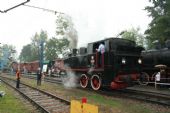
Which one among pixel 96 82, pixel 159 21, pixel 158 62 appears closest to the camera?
pixel 96 82

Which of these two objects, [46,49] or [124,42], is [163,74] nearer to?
[124,42]

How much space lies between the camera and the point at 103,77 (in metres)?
17.9

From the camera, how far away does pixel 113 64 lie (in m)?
17.2

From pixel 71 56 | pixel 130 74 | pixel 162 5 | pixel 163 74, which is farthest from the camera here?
pixel 162 5

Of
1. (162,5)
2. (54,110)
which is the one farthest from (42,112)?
(162,5)

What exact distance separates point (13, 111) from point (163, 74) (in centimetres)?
1193

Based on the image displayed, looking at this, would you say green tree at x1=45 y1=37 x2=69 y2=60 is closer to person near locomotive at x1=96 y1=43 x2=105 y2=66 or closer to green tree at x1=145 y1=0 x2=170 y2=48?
green tree at x1=145 y1=0 x2=170 y2=48

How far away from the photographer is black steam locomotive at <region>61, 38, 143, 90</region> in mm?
17344

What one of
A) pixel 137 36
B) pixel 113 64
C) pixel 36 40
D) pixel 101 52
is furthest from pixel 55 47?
pixel 113 64

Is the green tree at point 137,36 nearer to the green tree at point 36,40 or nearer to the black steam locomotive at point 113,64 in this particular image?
the green tree at point 36,40

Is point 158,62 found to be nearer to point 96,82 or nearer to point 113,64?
point 96,82

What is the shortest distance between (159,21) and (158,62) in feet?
24.0

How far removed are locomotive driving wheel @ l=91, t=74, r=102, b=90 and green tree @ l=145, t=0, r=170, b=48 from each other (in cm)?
1007

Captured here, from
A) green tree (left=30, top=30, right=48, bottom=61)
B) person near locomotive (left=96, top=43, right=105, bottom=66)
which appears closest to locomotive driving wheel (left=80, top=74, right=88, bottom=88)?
person near locomotive (left=96, top=43, right=105, bottom=66)
